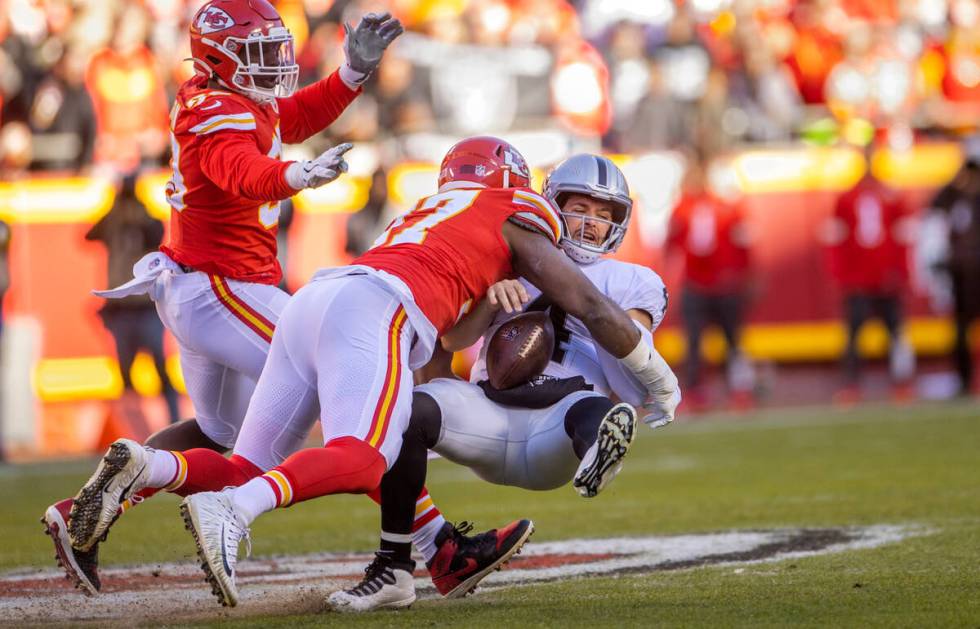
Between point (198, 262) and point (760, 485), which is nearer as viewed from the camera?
point (198, 262)

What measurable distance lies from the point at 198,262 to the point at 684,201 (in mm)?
7751

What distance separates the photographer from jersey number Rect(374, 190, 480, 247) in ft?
13.8

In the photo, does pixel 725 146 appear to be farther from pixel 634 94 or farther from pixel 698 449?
pixel 698 449

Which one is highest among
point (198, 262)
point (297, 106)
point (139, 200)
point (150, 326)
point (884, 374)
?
point (297, 106)

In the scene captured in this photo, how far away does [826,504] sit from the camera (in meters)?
6.62

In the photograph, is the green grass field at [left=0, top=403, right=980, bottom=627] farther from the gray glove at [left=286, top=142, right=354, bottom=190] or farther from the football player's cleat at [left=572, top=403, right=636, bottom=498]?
the gray glove at [left=286, top=142, right=354, bottom=190]

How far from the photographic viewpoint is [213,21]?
15.9 feet

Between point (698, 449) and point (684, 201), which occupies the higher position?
point (684, 201)

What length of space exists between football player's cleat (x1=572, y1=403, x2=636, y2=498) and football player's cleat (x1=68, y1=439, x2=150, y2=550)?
3.74 feet

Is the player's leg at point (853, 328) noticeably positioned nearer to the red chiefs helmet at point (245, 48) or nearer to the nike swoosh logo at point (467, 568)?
the red chiefs helmet at point (245, 48)

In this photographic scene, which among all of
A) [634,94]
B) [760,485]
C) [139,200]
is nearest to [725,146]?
[634,94]

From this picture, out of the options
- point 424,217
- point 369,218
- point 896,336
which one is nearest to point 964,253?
point 896,336

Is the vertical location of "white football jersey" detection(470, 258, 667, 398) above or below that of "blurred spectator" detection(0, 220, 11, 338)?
above

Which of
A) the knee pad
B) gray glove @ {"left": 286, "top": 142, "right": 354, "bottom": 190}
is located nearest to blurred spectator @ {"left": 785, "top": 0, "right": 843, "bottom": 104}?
the knee pad
